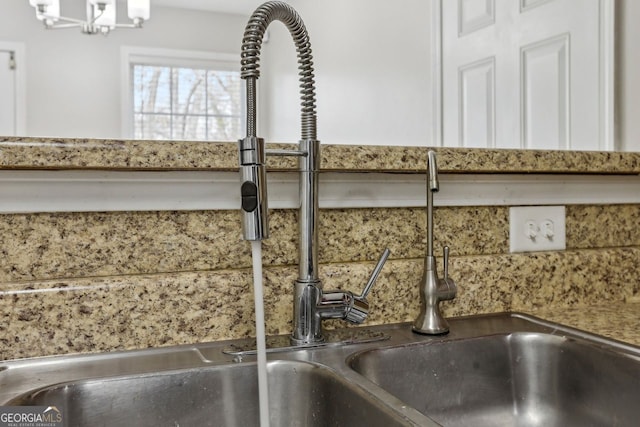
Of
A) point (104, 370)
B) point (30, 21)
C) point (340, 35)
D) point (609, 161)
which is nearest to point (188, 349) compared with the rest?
point (104, 370)

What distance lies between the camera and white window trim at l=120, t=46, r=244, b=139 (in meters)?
3.05

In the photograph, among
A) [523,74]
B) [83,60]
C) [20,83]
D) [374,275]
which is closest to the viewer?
[374,275]

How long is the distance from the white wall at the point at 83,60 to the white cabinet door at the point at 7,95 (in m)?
0.08

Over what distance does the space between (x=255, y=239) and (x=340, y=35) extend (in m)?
2.36

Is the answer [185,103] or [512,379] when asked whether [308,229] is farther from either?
[185,103]

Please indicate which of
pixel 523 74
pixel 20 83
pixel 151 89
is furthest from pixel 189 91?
pixel 523 74

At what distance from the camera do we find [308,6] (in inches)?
119

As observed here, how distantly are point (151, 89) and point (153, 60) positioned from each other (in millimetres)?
224

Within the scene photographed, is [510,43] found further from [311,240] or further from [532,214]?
[311,240]

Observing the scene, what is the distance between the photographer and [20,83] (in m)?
2.98

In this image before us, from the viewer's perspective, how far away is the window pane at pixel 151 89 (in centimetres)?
314

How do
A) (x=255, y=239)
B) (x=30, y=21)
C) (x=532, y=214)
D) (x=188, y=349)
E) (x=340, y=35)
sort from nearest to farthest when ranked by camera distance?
(x=255, y=239), (x=188, y=349), (x=532, y=214), (x=340, y=35), (x=30, y=21)

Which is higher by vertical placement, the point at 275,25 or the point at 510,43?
the point at 275,25

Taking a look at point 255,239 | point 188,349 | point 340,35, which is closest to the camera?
point 255,239
